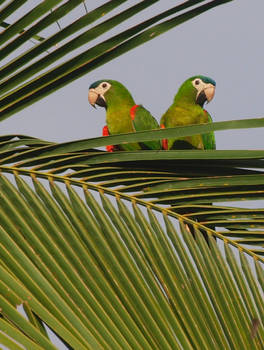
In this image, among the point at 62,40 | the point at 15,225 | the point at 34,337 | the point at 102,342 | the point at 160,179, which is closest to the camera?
the point at 34,337

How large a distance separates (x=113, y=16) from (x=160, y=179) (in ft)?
1.34

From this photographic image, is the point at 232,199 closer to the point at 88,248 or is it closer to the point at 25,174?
the point at 88,248

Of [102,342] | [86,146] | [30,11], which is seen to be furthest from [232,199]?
Result: [30,11]

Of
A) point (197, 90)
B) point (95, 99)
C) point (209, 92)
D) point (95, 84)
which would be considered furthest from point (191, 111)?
point (95, 84)

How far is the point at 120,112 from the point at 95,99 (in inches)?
21.5

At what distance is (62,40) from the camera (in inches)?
53.9

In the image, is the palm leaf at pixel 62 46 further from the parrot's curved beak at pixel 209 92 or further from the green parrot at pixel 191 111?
the parrot's curved beak at pixel 209 92

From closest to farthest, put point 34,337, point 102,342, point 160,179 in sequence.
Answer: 1. point 34,337
2. point 102,342
3. point 160,179

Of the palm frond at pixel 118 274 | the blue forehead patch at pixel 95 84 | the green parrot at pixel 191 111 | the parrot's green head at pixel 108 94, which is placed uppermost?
the blue forehead patch at pixel 95 84

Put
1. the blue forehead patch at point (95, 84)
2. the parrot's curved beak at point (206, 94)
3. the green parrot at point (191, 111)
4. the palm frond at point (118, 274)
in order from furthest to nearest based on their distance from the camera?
1. the blue forehead patch at point (95, 84)
2. the parrot's curved beak at point (206, 94)
3. the green parrot at point (191, 111)
4. the palm frond at point (118, 274)

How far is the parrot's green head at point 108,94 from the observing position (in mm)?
4383

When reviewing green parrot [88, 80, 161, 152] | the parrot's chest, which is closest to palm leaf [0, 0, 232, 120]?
green parrot [88, 80, 161, 152]

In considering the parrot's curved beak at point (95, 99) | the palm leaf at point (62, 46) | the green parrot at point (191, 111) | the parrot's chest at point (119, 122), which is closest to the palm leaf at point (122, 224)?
the palm leaf at point (62, 46)

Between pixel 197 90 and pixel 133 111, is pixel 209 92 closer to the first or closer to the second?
pixel 197 90
